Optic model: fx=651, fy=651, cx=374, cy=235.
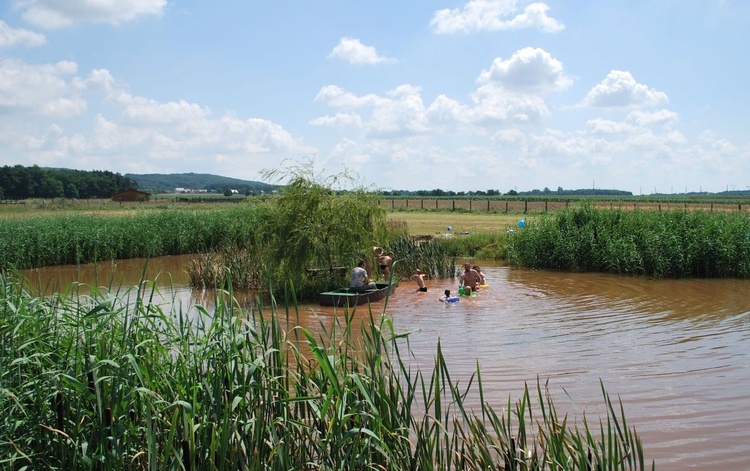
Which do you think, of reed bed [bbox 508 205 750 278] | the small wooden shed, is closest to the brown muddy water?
reed bed [bbox 508 205 750 278]

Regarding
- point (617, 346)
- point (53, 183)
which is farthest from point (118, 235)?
point (53, 183)

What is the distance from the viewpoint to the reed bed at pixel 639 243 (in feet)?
72.8

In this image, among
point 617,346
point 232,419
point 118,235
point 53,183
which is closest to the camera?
A: point 232,419

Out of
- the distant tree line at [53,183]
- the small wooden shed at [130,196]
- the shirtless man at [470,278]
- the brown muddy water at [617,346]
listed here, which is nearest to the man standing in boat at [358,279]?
the brown muddy water at [617,346]

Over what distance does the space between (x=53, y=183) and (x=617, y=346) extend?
4441 inches

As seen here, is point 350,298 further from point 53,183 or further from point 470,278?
point 53,183

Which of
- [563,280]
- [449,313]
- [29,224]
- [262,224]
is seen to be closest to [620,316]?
[449,313]

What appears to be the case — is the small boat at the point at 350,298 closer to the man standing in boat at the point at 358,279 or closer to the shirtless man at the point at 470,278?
the man standing in boat at the point at 358,279

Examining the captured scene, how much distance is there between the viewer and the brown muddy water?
7.96 meters

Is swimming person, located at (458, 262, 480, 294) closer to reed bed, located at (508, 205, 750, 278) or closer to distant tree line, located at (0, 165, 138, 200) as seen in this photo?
reed bed, located at (508, 205, 750, 278)

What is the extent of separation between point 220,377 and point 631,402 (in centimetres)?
635

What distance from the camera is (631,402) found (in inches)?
348

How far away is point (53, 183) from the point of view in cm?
10831

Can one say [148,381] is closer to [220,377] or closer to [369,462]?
[220,377]
